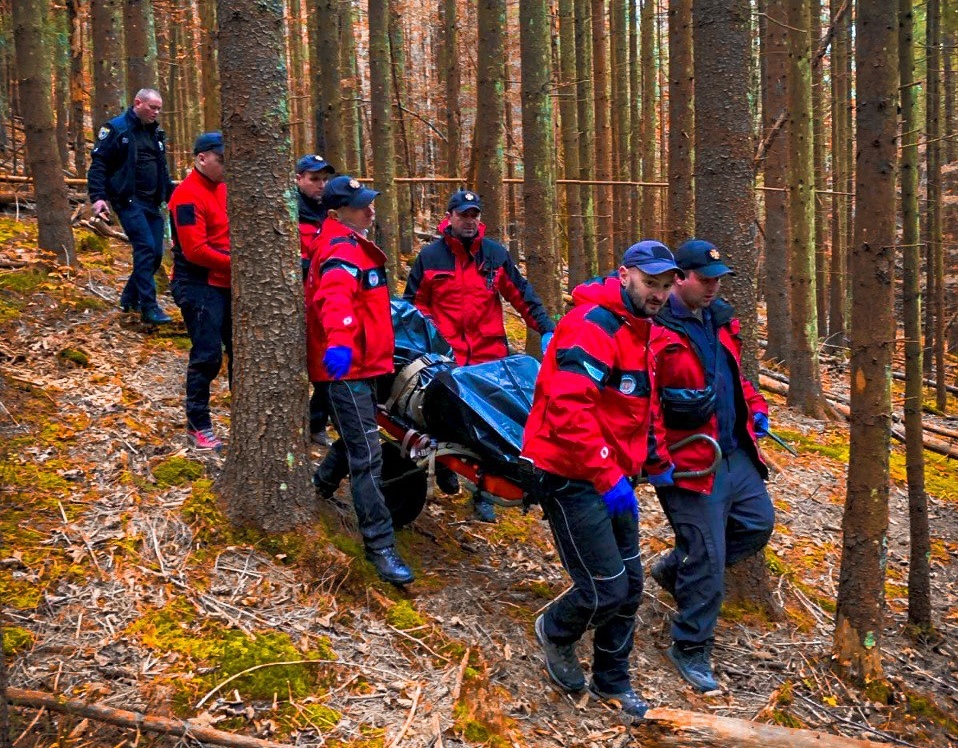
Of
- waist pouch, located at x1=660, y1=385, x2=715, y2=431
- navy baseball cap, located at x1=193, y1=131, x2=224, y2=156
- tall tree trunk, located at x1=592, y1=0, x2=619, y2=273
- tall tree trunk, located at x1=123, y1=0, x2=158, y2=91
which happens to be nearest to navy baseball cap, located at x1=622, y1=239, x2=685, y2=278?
waist pouch, located at x1=660, y1=385, x2=715, y2=431

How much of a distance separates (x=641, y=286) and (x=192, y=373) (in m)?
3.31

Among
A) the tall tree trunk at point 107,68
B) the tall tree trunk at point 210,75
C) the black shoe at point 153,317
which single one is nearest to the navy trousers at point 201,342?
the black shoe at point 153,317

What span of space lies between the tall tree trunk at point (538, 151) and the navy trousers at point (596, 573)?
3.88 metres

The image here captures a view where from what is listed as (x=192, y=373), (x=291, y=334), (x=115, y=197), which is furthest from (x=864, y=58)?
(x=115, y=197)

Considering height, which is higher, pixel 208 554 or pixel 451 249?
pixel 451 249

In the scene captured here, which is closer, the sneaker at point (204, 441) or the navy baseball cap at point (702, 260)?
the navy baseball cap at point (702, 260)

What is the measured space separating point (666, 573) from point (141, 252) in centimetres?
539

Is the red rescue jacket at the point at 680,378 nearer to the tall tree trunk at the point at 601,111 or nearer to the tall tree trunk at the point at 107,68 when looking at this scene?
the tall tree trunk at the point at 107,68

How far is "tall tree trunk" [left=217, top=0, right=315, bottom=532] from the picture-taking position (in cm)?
475

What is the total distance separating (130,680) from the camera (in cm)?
381

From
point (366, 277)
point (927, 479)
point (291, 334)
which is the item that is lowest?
point (927, 479)

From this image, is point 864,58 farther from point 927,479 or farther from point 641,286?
point 927,479

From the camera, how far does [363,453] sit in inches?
199

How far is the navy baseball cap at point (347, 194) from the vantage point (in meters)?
5.10
